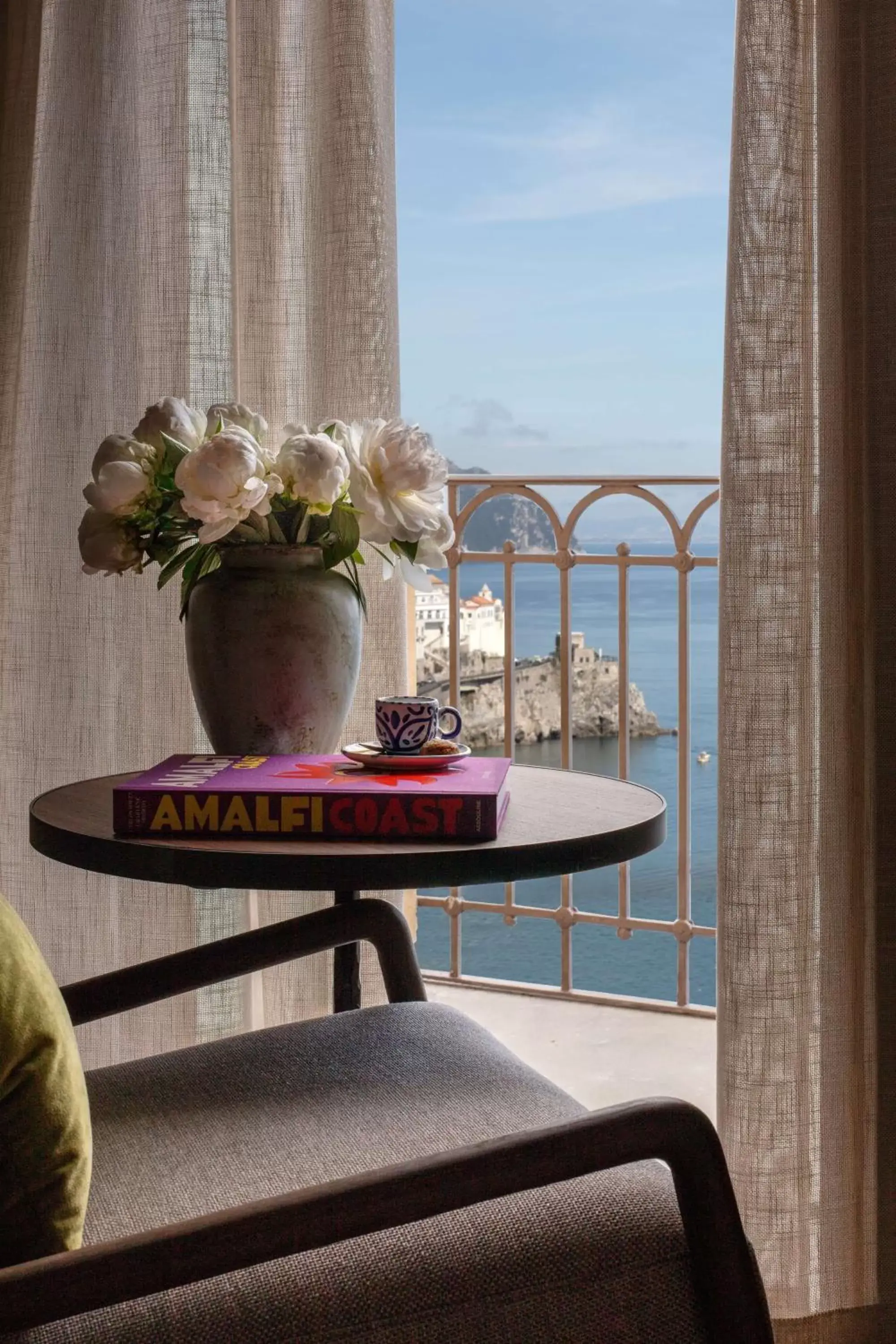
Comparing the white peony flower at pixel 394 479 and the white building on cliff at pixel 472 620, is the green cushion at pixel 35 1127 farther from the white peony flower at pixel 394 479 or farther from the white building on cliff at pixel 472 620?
the white building on cliff at pixel 472 620

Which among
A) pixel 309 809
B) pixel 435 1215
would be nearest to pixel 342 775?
pixel 309 809

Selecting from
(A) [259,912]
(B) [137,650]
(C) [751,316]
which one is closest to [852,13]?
(C) [751,316]

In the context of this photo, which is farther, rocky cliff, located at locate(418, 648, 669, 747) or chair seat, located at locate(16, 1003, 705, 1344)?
rocky cliff, located at locate(418, 648, 669, 747)

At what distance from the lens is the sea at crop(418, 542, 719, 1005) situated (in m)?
2.77

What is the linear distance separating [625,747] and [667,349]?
12610 millimetres

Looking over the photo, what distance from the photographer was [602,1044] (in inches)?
100

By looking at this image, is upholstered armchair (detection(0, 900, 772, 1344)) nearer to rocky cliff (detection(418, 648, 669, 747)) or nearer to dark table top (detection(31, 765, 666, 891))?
dark table top (detection(31, 765, 666, 891))

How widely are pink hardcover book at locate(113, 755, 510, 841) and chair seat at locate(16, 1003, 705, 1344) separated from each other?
225 mm

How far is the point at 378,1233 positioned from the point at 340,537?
2.38 ft

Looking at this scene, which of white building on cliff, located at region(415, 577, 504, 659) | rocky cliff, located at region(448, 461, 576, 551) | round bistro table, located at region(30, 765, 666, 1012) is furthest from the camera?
white building on cliff, located at region(415, 577, 504, 659)

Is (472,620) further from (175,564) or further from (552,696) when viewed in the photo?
(175,564)

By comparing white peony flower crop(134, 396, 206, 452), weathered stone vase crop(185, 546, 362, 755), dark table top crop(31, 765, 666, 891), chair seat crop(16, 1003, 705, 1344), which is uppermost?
white peony flower crop(134, 396, 206, 452)

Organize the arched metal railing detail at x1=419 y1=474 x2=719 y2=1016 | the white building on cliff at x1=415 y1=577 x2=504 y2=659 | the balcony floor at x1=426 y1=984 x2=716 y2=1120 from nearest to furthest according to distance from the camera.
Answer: the balcony floor at x1=426 y1=984 x2=716 y2=1120
the arched metal railing detail at x1=419 y1=474 x2=719 y2=1016
the white building on cliff at x1=415 y1=577 x2=504 y2=659

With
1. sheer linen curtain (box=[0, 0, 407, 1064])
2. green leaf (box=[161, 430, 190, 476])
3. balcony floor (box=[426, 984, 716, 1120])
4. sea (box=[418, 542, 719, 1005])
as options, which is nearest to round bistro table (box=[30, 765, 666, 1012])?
green leaf (box=[161, 430, 190, 476])
